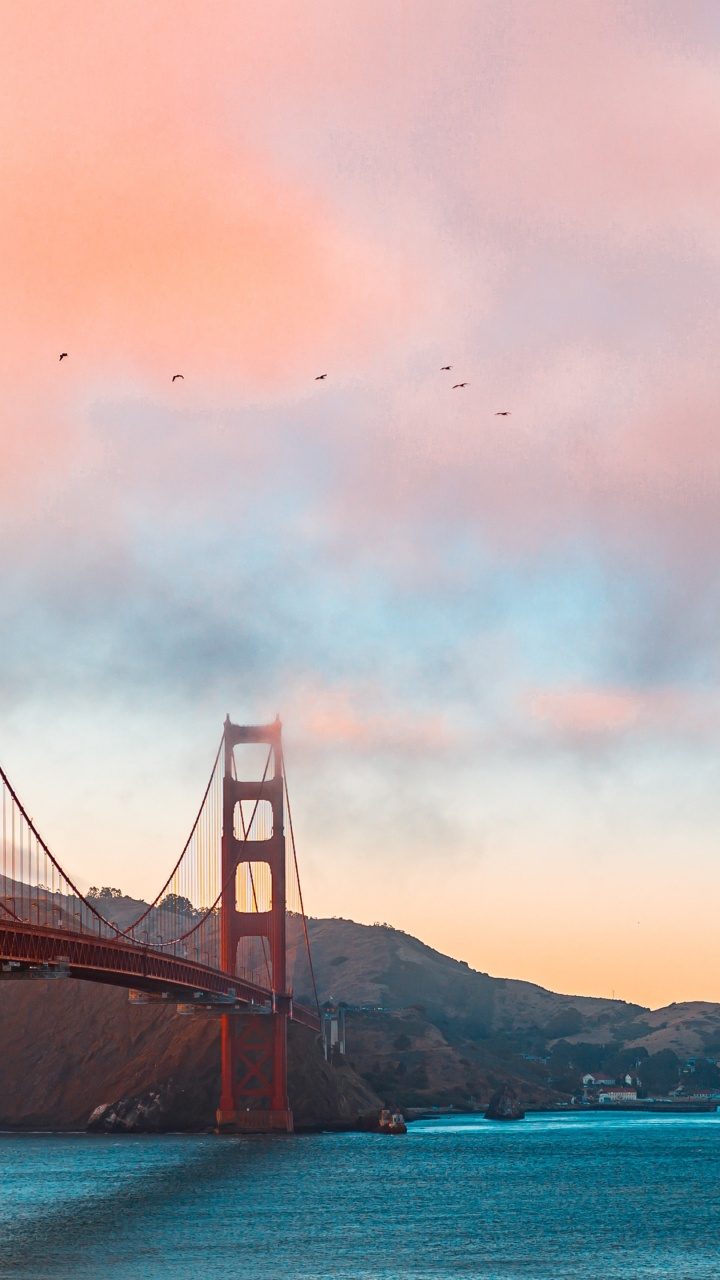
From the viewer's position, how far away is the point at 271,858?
361ft

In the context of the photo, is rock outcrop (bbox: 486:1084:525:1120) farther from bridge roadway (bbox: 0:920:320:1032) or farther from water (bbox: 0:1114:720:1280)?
bridge roadway (bbox: 0:920:320:1032)

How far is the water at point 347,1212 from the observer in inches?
1900

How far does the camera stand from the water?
158ft

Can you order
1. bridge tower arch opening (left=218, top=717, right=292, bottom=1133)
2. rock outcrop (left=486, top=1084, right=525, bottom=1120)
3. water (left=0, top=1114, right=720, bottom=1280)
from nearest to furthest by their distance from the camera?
water (left=0, top=1114, right=720, bottom=1280), bridge tower arch opening (left=218, top=717, right=292, bottom=1133), rock outcrop (left=486, top=1084, right=525, bottom=1120)

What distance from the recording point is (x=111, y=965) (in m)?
60.4

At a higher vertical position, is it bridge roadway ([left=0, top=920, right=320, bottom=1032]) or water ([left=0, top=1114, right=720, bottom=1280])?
bridge roadway ([left=0, top=920, right=320, bottom=1032])

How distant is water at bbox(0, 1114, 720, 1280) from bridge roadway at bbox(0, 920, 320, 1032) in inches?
314

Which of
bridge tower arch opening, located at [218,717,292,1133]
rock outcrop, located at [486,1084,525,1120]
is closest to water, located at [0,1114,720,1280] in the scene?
bridge tower arch opening, located at [218,717,292,1133]

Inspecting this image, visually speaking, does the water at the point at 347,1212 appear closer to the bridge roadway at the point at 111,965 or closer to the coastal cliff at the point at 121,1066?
the coastal cliff at the point at 121,1066

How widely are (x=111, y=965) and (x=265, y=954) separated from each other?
1716 inches

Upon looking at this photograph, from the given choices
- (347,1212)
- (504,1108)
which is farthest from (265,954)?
(504,1108)

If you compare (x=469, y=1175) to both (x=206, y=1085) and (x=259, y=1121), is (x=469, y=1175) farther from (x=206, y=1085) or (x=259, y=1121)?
(x=206, y=1085)

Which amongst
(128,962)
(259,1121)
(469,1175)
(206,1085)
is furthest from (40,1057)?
(128,962)

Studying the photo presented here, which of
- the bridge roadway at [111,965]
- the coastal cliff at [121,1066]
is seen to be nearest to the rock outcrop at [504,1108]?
the coastal cliff at [121,1066]
